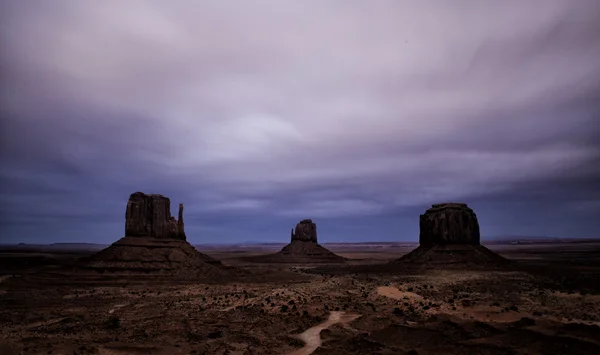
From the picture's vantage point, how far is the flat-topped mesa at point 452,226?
65812 millimetres

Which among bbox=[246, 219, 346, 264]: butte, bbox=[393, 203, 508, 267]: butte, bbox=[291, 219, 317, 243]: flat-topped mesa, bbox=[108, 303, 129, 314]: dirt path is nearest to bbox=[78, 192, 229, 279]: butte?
bbox=[108, 303, 129, 314]: dirt path

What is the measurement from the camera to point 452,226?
66125mm

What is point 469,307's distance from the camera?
23312mm

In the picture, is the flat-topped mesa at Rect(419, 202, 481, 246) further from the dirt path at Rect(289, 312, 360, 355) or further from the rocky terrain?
the dirt path at Rect(289, 312, 360, 355)

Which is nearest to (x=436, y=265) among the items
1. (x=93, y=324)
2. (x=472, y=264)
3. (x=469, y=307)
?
(x=472, y=264)

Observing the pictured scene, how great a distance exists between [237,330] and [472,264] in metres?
50.6

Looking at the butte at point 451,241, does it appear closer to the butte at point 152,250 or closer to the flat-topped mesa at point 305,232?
the butte at point 152,250

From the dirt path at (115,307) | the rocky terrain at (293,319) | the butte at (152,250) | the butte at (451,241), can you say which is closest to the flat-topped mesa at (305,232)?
the butte at (451,241)

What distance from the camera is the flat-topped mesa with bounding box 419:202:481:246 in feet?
216

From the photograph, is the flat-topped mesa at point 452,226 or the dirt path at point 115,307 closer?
the dirt path at point 115,307

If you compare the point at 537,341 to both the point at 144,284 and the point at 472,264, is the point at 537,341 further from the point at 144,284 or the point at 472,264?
the point at 472,264

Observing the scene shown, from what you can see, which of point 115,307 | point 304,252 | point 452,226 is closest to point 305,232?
point 304,252

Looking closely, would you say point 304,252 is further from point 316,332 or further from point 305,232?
point 316,332

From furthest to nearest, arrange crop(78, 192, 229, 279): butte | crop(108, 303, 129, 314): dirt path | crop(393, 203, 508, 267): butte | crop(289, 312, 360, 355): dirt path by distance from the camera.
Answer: crop(393, 203, 508, 267): butte → crop(78, 192, 229, 279): butte → crop(108, 303, 129, 314): dirt path → crop(289, 312, 360, 355): dirt path
